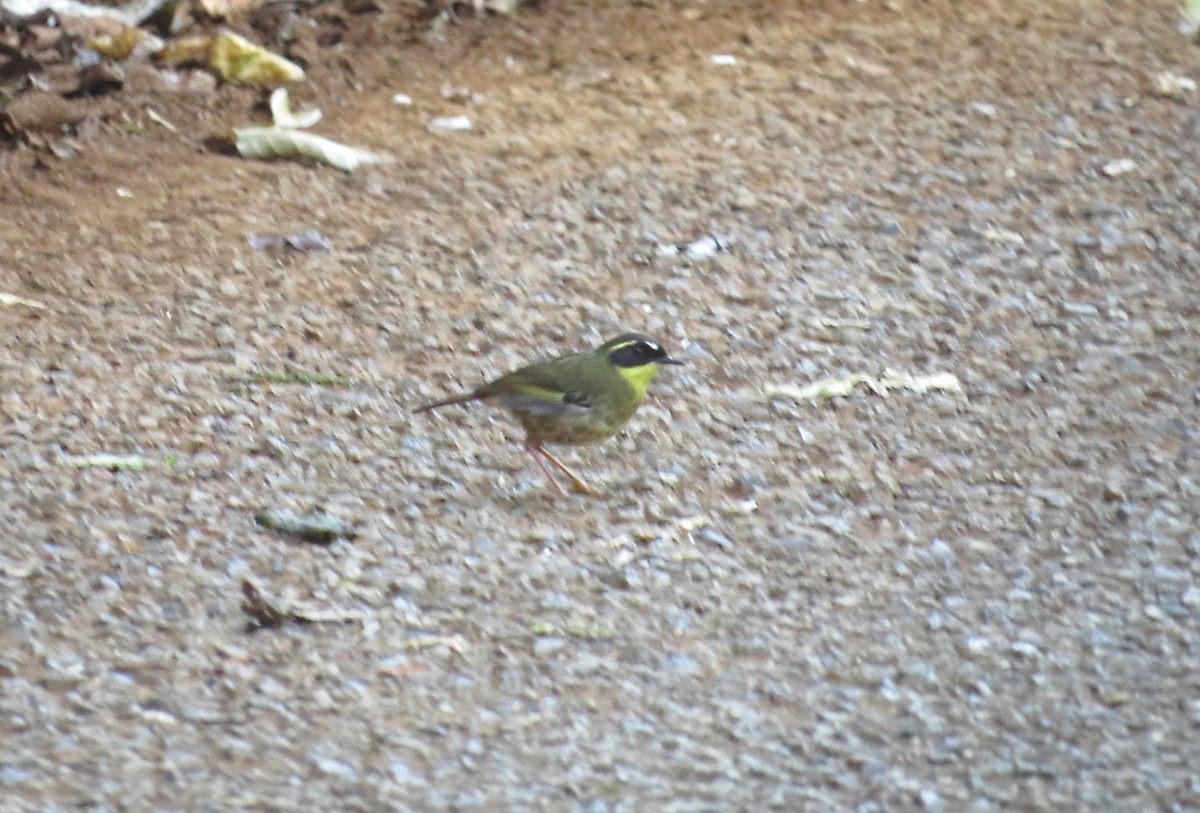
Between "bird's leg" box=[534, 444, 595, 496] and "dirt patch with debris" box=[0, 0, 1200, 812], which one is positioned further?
"bird's leg" box=[534, 444, 595, 496]

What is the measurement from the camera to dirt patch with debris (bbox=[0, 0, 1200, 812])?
15.8ft

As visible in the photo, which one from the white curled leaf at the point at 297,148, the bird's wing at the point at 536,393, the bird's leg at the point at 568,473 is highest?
the bird's wing at the point at 536,393

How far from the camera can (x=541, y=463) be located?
21.4 ft

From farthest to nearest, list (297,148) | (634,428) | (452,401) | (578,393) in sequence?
(297,148), (634,428), (452,401), (578,393)

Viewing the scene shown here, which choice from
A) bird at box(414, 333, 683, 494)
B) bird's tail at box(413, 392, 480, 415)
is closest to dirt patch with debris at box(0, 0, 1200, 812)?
bird's tail at box(413, 392, 480, 415)

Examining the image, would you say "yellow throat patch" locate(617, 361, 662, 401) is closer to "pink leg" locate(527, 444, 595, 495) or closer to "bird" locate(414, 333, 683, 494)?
"bird" locate(414, 333, 683, 494)

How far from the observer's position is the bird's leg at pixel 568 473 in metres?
6.43

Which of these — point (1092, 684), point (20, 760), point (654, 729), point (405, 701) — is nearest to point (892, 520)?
point (1092, 684)

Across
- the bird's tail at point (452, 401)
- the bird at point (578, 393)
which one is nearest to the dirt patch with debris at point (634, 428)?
the bird's tail at point (452, 401)

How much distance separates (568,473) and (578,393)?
315 millimetres

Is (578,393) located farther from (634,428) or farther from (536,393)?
(634,428)

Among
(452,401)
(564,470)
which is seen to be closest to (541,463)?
(564,470)

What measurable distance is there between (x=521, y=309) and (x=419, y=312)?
44cm

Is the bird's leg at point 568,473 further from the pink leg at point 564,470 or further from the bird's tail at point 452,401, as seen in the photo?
the bird's tail at point 452,401
